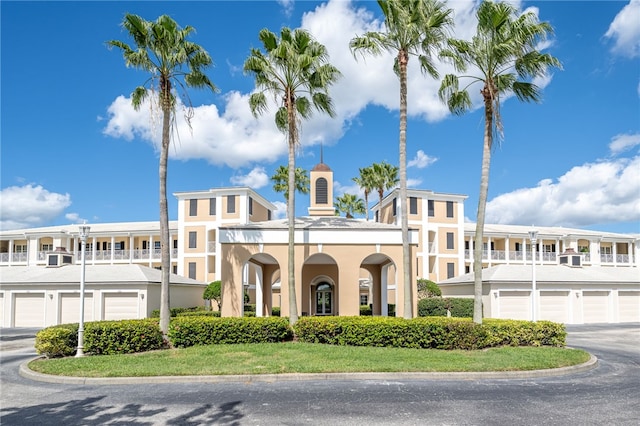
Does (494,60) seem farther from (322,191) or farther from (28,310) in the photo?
(28,310)

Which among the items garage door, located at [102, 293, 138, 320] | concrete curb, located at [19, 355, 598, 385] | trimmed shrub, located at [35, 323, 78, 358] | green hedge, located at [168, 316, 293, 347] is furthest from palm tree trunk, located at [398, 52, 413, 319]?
garage door, located at [102, 293, 138, 320]

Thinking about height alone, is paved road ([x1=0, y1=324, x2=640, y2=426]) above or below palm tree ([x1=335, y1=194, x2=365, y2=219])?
below

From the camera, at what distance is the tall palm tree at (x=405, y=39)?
17.3 metres

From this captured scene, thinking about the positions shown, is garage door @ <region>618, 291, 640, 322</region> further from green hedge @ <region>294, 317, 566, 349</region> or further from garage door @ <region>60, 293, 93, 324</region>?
garage door @ <region>60, 293, 93, 324</region>

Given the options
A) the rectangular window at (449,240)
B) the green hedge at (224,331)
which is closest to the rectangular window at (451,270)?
the rectangular window at (449,240)

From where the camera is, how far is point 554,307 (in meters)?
31.5

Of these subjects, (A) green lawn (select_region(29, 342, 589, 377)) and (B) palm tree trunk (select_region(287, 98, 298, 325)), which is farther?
(B) palm tree trunk (select_region(287, 98, 298, 325))

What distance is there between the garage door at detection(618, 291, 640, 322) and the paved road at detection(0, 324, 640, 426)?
2444cm

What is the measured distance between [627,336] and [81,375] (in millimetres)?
24678

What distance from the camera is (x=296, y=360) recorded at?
1341cm

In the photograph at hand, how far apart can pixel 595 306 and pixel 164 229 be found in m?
29.6

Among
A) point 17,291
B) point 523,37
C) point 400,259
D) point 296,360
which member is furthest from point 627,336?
point 17,291

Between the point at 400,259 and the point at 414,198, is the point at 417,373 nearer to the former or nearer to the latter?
the point at 400,259

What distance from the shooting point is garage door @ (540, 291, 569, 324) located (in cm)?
3133
